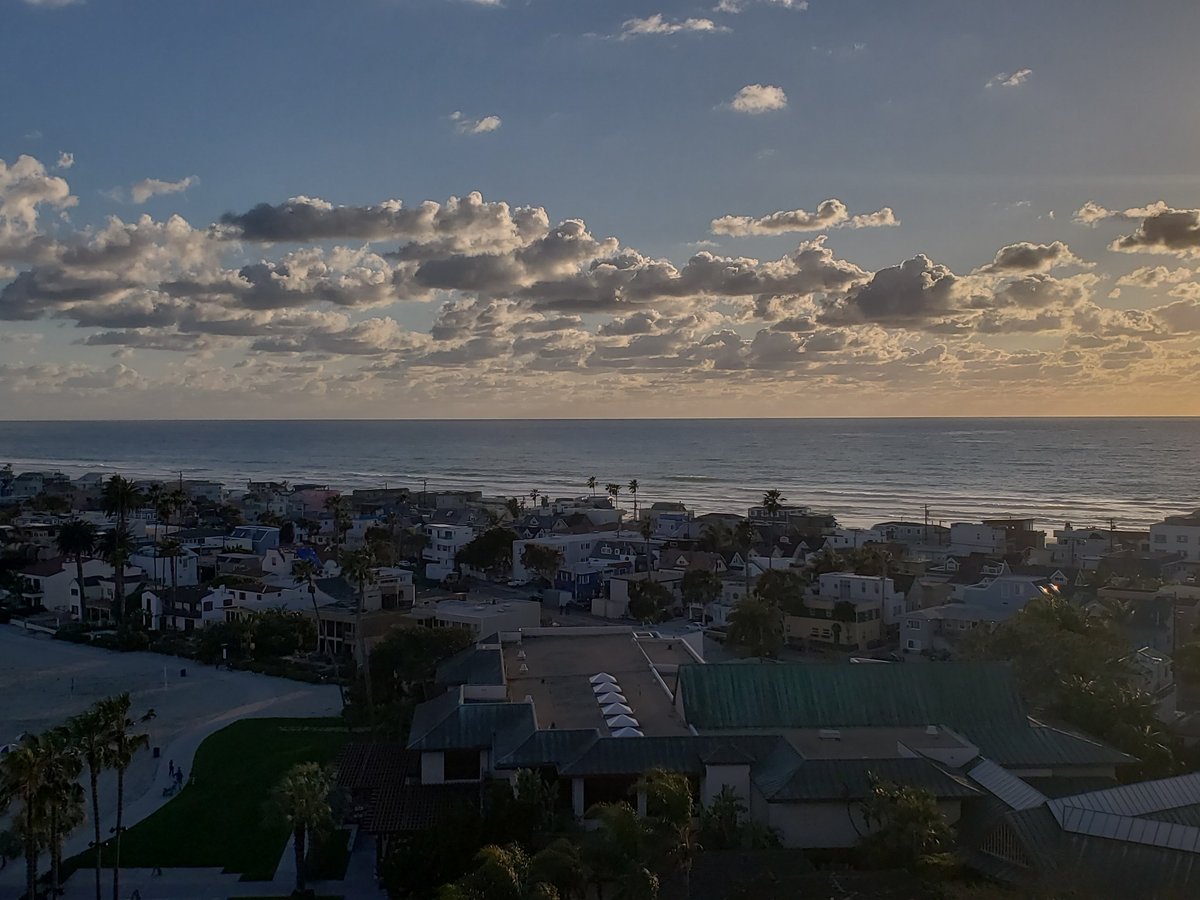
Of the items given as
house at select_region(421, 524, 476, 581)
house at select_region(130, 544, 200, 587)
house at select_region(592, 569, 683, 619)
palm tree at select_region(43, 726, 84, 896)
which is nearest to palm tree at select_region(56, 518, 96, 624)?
house at select_region(130, 544, 200, 587)

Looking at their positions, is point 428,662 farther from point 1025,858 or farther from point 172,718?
point 1025,858

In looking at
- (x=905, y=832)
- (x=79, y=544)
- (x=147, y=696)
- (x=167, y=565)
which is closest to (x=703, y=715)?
(x=905, y=832)

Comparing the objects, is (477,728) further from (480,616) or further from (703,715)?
(480,616)

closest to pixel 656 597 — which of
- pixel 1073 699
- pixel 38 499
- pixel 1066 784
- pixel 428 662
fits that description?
pixel 428 662

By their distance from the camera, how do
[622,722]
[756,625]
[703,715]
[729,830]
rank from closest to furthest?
[729,830] < [622,722] < [703,715] < [756,625]

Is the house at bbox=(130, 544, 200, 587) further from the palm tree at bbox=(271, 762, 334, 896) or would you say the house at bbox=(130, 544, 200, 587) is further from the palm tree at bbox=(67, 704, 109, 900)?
the palm tree at bbox=(67, 704, 109, 900)
